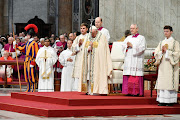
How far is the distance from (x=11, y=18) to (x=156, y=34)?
15317 mm

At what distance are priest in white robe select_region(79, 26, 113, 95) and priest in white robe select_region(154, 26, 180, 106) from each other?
1253 millimetres

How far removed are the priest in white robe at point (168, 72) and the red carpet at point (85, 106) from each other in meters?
0.23

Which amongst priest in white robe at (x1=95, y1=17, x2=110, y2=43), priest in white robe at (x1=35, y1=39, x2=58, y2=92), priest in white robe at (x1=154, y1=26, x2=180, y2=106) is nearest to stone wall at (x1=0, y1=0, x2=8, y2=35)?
priest in white robe at (x1=35, y1=39, x2=58, y2=92)

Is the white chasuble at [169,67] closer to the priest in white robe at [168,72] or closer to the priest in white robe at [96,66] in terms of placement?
the priest in white robe at [168,72]

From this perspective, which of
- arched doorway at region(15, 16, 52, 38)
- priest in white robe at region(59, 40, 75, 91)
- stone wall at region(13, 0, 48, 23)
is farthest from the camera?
stone wall at region(13, 0, 48, 23)

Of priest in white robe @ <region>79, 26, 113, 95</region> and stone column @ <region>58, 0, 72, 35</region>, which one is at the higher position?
stone column @ <region>58, 0, 72, 35</region>

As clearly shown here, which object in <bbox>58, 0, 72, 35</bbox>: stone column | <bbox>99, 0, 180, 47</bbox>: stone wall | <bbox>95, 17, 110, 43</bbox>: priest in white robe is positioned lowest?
<bbox>95, 17, 110, 43</bbox>: priest in white robe

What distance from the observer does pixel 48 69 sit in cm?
1290

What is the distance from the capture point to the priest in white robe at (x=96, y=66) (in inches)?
A: 375

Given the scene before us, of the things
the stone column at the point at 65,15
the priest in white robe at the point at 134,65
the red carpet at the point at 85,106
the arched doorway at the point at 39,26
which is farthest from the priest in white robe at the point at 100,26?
the stone column at the point at 65,15

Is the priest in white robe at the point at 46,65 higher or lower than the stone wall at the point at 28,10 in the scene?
lower

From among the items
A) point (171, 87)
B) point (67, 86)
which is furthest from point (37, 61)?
point (171, 87)

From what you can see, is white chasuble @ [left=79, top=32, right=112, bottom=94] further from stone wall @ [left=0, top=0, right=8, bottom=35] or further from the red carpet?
stone wall @ [left=0, top=0, right=8, bottom=35]

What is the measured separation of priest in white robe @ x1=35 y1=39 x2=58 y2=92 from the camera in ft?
41.9
